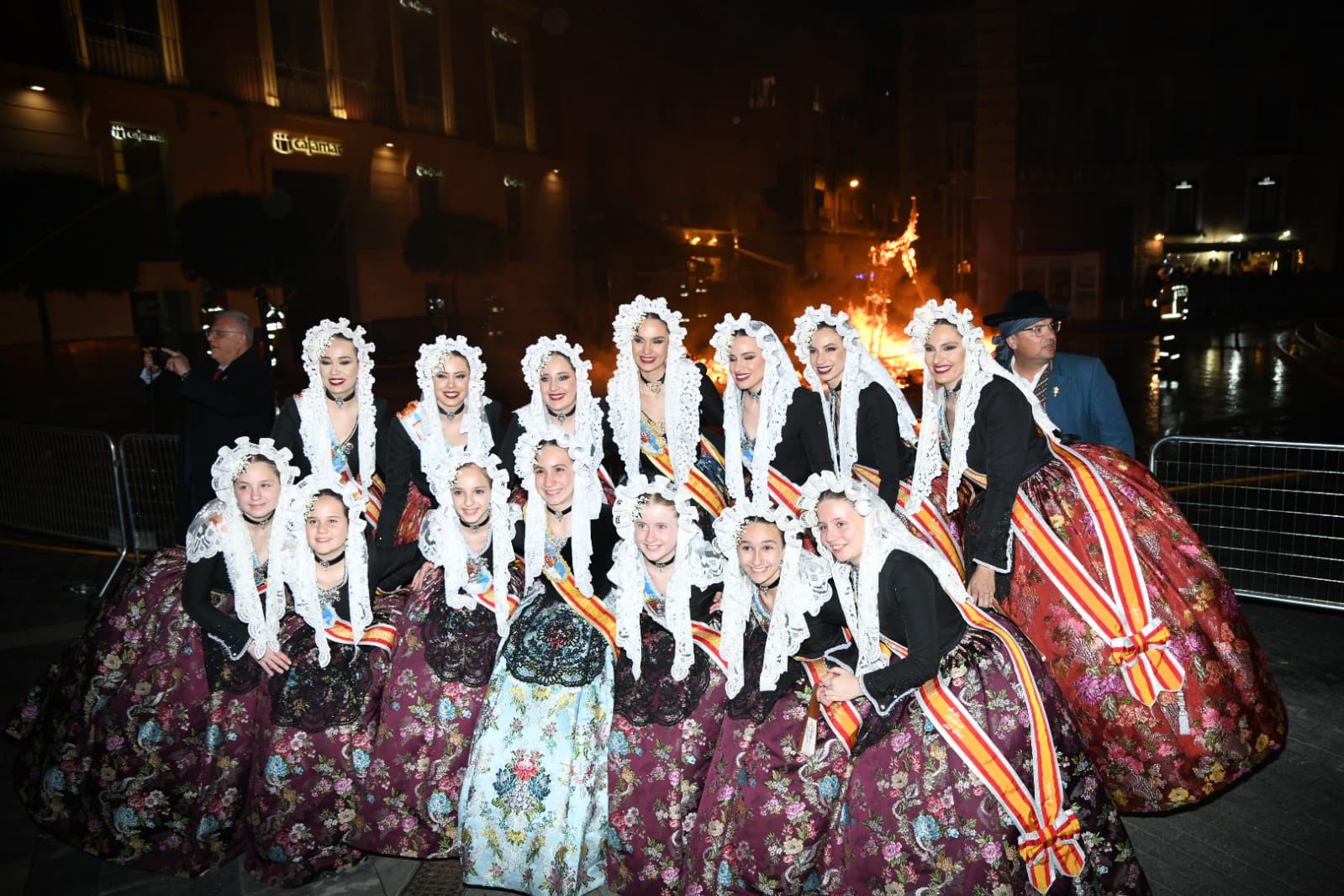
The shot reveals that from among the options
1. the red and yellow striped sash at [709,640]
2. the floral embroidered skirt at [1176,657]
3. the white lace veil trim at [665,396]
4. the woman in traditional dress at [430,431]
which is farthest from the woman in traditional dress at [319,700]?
the floral embroidered skirt at [1176,657]

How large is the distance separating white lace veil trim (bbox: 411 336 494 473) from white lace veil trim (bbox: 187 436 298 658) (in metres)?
0.87

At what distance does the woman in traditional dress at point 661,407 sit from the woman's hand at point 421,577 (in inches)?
44.6

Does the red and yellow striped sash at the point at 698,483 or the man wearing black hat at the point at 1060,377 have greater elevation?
the man wearing black hat at the point at 1060,377

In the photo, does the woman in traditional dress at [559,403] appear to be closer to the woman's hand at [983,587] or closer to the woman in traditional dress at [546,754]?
the woman in traditional dress at [546,754]

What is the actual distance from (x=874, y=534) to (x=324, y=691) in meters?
2.31

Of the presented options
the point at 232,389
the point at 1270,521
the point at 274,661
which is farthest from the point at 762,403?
the point at 1270,521

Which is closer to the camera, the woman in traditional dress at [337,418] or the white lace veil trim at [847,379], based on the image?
the white lace veil trim at [847,379]

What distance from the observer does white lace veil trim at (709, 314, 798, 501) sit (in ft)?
14.6

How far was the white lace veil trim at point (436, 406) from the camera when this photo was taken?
15.1ft

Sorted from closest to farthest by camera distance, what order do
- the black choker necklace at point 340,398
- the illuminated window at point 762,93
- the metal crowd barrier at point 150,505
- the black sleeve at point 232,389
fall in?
the black choker necklace at point 340,398
the black sleeve at point 232,389
the metal crowd barrier at point 150,505
the illuminated window at point 762,93

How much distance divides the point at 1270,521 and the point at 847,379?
5.06 metres

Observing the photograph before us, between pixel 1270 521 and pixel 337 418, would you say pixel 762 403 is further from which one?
pixel 1270 521

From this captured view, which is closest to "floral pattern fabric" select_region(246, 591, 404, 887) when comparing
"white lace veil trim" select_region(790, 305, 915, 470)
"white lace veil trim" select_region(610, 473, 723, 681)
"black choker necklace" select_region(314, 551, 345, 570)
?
"black choker necklace" select_region(314, 551, 345, 570)

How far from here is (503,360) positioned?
21422 mm
